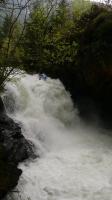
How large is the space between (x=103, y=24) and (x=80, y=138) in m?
4.21

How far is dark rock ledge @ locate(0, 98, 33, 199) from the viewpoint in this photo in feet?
29.3

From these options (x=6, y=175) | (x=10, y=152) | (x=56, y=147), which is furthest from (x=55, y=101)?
(x=6, y=175)

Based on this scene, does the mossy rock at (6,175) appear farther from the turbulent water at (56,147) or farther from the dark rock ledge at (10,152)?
the turbulent water at (56,147)

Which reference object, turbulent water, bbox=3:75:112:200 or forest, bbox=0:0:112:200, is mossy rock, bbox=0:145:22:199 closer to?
forest, bbox=0:0:112:200

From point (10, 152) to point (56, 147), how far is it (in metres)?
2.98

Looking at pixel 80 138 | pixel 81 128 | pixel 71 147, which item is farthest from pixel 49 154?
pixel 81 128

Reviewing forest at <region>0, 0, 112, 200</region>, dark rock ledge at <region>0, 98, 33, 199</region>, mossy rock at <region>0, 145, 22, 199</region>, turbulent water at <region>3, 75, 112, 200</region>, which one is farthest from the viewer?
turbulent water at <region>3, 75, 112, 200</region>

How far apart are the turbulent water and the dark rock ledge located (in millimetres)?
334

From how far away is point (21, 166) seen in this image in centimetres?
1112

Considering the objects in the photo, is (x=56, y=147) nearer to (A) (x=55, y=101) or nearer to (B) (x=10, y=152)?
(B) (x=10, y=152)

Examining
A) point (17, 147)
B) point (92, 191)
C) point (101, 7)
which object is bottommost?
point (92, 191)

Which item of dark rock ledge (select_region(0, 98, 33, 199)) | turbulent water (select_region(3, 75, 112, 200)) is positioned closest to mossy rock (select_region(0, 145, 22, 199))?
dark rock ledge (select_region(0, 98, 33, 199))

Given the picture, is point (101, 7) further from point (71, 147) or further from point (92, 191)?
point (92, 191)

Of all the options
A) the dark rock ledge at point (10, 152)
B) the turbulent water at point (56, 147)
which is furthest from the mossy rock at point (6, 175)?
the turbulent water at point (56, 147)
